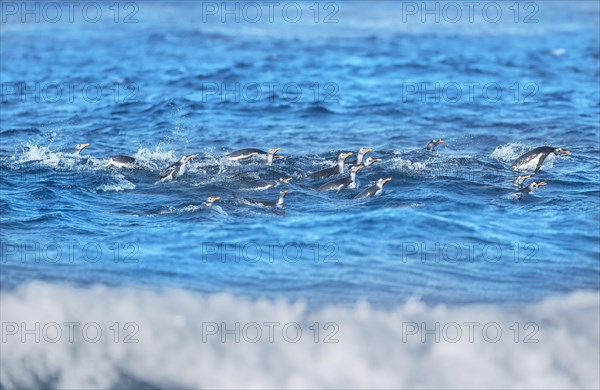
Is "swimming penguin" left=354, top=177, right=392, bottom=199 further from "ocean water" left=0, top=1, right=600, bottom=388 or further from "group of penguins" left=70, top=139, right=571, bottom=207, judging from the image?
"ocean water" left=0, top=1, right=600, bottom=388

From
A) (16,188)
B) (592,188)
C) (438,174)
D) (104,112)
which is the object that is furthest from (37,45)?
(592,188)

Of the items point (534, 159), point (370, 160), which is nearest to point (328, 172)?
point (370, 160)

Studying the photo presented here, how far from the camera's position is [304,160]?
14.9 m

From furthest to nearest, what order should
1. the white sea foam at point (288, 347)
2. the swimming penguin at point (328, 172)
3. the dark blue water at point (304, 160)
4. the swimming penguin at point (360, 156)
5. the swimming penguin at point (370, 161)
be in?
the swimming penguin at point (360, 156), the swimming penguin at point (370, 161), the swimming penguin at point (328, 172), the dark blue water at point (304, 160), the white sea foam at point (288, 347)

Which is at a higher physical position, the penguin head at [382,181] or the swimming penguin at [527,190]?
the penguin head at [382,181]

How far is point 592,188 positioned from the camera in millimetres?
13164

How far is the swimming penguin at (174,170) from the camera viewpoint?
1340 cm

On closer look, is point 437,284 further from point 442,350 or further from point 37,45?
point 37,45

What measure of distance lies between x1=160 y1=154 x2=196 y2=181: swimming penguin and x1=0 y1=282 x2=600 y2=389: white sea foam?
3.74 meters

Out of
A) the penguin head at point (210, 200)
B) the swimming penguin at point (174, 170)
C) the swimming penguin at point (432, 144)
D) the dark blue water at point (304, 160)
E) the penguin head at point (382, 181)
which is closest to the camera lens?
the dark blue water at point (304, 160)

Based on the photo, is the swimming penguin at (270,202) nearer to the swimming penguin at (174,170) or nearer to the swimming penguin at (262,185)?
the swimming penguin at (262,185)

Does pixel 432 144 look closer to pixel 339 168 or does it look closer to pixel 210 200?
pixel 339 168

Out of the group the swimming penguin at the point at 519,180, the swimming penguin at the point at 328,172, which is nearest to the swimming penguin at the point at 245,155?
the swimming penguin at the point at 328,172

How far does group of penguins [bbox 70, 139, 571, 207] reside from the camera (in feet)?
41.7
